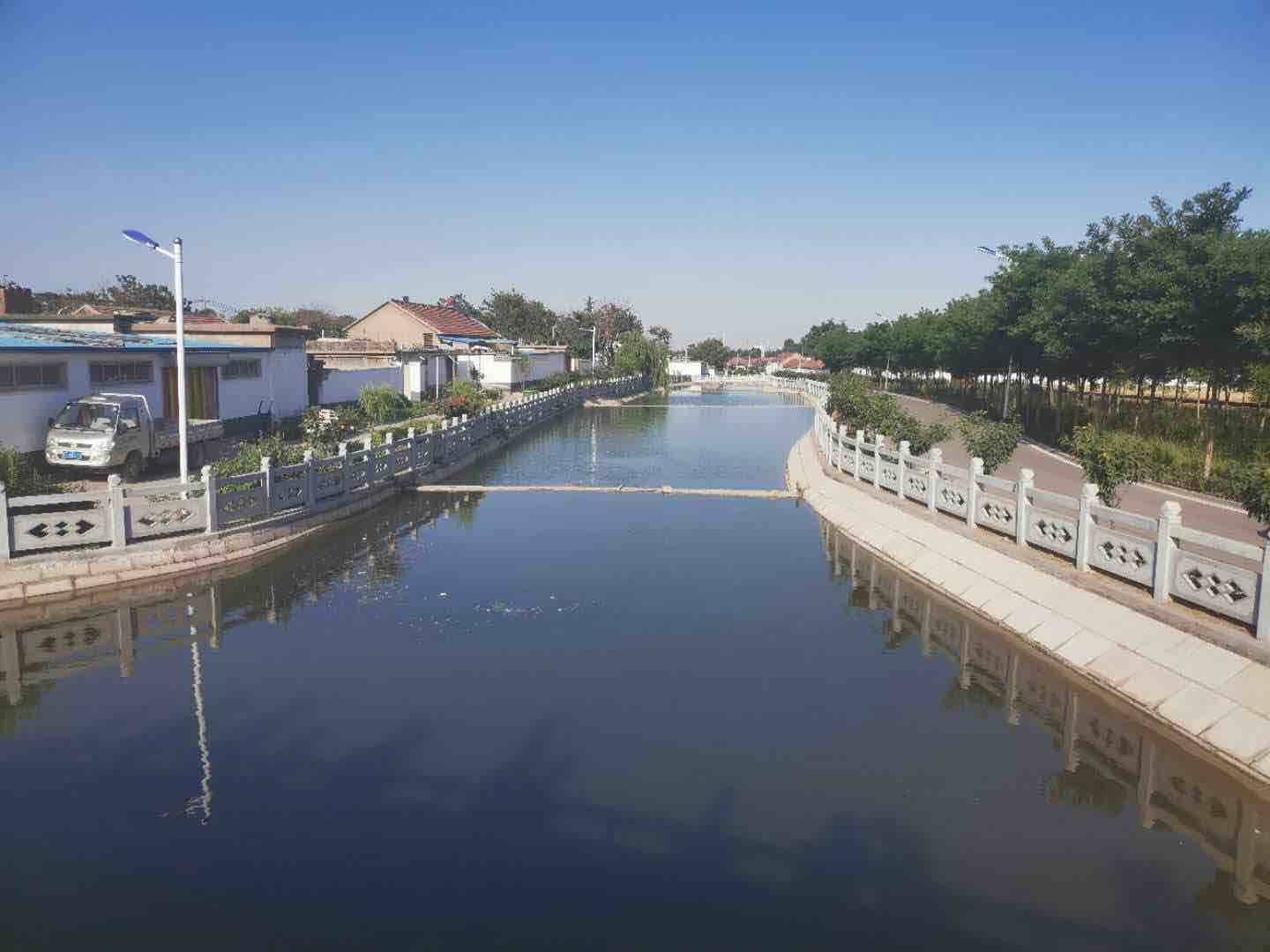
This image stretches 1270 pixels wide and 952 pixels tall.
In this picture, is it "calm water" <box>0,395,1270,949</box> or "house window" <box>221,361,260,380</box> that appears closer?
"calm water" <box>0,395,1270,949</box>

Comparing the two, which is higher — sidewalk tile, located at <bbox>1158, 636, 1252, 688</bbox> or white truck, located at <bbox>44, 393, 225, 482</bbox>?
white truck, located at <bbox>44, 393, 225, 482</bbox>

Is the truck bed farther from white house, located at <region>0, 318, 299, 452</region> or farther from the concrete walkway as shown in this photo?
the concrete walkway

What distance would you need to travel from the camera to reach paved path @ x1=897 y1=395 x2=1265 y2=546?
1427cm

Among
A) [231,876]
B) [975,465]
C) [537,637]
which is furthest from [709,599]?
[231,876]

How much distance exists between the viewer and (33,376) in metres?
17.7

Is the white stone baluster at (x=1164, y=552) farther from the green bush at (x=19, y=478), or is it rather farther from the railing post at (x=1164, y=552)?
the green bush at (x=19, y=478)

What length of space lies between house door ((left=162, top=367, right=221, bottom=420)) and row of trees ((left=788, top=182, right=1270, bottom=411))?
813 inches

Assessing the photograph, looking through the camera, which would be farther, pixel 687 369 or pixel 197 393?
pixel 687 369

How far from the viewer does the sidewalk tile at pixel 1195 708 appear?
8391 mm

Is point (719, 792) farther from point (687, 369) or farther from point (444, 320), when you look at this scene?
point (687, 369)

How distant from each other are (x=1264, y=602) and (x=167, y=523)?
13144mm

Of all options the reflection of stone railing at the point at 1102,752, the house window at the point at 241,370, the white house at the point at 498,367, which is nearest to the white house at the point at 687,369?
the white house at the point at 498,367

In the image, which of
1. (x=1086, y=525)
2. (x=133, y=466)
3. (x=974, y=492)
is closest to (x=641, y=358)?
(x=133, y=466)

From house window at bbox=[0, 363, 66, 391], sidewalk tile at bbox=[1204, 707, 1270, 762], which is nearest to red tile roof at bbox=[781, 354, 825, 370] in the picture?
house window at bbox=[0, 363, 66, 391]
